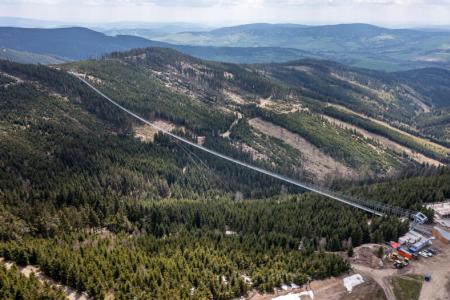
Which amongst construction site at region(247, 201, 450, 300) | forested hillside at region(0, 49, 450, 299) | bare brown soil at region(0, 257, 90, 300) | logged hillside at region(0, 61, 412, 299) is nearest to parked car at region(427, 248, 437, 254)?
construction site at region(247, 201, 450, 300)

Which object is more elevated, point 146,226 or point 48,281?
point 48,281

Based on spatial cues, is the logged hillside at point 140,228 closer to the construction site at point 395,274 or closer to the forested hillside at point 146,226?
the forested hillside at point 146,226

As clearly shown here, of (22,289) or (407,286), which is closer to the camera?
(22,289)

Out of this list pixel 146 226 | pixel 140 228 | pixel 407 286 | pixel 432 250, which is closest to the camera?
pixel 407 286

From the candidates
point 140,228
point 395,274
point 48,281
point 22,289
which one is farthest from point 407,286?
point 140,228

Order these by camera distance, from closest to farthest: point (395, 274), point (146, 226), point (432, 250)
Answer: point (395, 274) → point (432, 250) → point (146, 226)

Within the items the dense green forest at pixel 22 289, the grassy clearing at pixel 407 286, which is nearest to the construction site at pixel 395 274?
the grassy clearing at pixel 407 286

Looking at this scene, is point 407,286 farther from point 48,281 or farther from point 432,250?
point 48,281

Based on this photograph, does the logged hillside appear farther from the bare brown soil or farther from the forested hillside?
the bare brown soil
